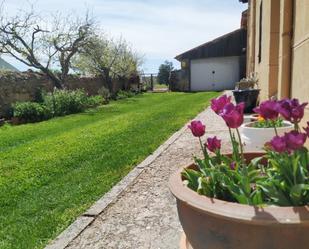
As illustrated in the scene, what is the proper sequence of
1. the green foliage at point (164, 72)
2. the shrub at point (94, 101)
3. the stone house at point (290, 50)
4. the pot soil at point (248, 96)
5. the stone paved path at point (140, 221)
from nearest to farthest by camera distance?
the stone paved path at point (140, 221), the stone house at point (290, 50), the pot soil at point (248, 96), the shrub at point (94, 101), the green foliage at point (164, 72)

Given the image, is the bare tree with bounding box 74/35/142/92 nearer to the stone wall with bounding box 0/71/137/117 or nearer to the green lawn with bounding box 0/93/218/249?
the stone wall with bounding box 0/71/137/117

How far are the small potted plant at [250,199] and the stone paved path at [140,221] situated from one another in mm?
940

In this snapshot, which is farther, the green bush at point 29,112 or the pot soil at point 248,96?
the green bush at point 29,112

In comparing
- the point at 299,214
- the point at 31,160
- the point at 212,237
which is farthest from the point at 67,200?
the point at 299,214

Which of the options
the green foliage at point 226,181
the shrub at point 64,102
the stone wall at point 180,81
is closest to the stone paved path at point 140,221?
the green foliage at point 226,181

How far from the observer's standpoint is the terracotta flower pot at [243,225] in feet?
4.55

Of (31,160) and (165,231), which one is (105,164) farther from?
(165,231)

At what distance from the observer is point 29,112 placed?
38.8ft

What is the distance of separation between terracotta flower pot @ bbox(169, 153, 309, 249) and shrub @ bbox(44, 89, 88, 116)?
11.8 m

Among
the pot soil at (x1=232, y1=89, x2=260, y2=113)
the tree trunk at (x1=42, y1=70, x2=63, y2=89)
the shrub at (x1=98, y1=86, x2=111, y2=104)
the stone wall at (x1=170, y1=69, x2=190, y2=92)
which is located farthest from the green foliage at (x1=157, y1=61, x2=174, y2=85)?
the pot soil at (x1=232, y1=89, x2=260, y2=113)

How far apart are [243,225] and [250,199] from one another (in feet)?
0.56

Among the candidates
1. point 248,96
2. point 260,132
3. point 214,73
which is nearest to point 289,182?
point 260,132

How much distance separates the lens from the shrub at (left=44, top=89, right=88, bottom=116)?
1294 cm

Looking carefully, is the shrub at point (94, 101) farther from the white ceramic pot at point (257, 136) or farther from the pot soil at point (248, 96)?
the white ceramic pot at point (257, 136)
